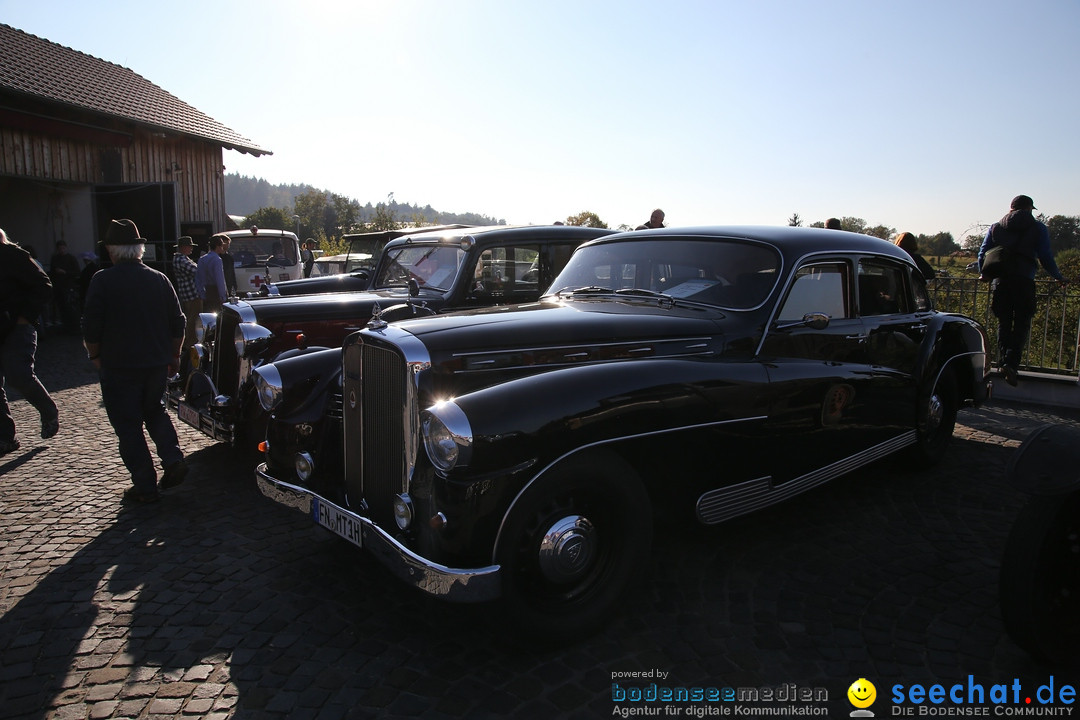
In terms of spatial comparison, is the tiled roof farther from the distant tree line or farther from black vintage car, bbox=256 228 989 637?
black vintage car, bbox=256 228 989 637

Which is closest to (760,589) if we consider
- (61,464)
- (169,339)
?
(169,339)

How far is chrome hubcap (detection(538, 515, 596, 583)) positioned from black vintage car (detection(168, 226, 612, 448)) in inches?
91.0

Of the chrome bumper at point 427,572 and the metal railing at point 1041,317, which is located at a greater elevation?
the metal railing at point 1041,317

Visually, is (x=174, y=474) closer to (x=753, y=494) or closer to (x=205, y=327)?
(x=205, y=327)

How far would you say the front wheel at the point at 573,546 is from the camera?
2689 millimetres

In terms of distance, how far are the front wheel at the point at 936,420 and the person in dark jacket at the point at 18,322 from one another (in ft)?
22.9

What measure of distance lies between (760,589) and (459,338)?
195 cm

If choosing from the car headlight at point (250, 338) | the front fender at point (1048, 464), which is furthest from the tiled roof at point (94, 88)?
the front fender at point (1048, 464)

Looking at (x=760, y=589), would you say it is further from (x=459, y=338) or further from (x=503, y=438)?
(x=459, y=338)

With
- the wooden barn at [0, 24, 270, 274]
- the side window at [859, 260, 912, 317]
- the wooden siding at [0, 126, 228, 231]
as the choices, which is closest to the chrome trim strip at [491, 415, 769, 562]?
the side window at [859, 260, 912, 317]

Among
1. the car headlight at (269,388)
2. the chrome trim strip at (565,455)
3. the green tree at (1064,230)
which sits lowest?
the chrome trim strip at (565,455)

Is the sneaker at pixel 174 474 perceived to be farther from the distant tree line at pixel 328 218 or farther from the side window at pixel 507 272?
the distant tree line at pixel 328 218

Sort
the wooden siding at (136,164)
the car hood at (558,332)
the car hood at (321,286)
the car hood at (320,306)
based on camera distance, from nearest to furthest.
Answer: the car hood at (558,332) → the car hood at (320,306) → the car hood at (321,286) → the wooden siding at (136,164)

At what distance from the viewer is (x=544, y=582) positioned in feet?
9.20
